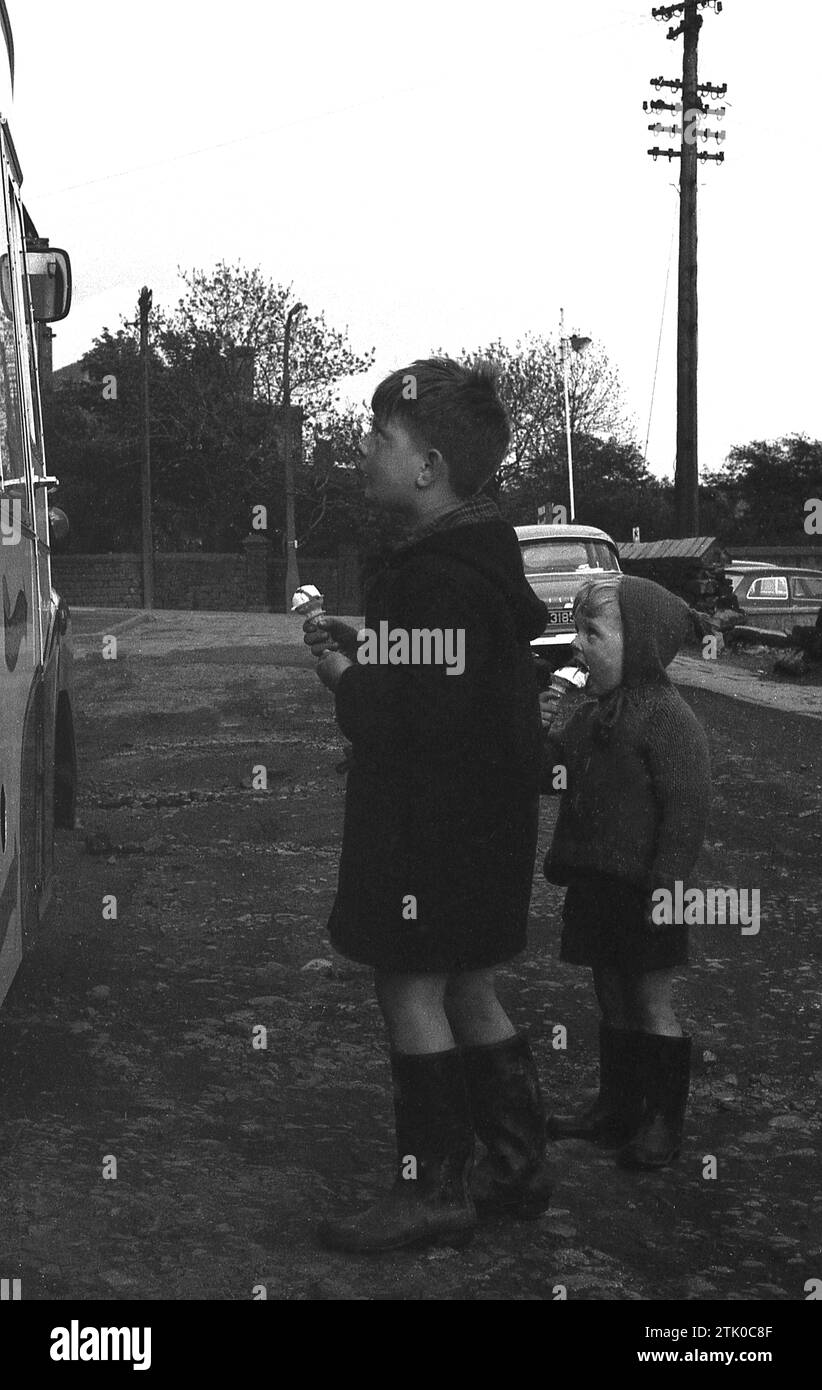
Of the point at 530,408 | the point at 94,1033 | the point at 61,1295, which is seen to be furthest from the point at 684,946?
the point at 530,408

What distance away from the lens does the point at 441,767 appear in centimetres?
319

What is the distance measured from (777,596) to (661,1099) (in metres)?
23.2

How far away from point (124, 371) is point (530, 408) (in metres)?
17.1

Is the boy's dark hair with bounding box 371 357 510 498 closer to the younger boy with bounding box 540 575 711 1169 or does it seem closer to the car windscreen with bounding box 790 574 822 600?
the younger boy with bounding box 540 575 711 1169

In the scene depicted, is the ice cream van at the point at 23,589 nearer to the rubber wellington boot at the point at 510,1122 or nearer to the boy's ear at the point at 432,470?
the boy's ear at the point at 432,470

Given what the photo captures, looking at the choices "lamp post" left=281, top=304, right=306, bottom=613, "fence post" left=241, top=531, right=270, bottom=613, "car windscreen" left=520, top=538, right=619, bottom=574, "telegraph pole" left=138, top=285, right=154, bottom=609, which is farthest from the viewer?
"fence post" left=241, top=531, right=270, bottom=613

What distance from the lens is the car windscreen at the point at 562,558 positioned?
19406mm

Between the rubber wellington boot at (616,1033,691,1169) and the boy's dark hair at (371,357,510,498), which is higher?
the boy's dark hair at (371,357,510,498)

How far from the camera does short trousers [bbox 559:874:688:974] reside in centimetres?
386

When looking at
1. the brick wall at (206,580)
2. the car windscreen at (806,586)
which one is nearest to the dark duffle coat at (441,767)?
the car windscreen at (806,586)

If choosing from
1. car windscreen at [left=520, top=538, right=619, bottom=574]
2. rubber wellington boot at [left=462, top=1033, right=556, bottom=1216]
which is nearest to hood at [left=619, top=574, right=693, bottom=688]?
rubber wellington boot at [left=462, top=1033, right=556, bottom=1216]

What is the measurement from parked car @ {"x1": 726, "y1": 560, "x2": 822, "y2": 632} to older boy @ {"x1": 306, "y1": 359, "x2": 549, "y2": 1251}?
22801 mm

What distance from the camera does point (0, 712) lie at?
3455 millimetres

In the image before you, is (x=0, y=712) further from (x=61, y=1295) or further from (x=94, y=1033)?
(x=94, y=1033)
